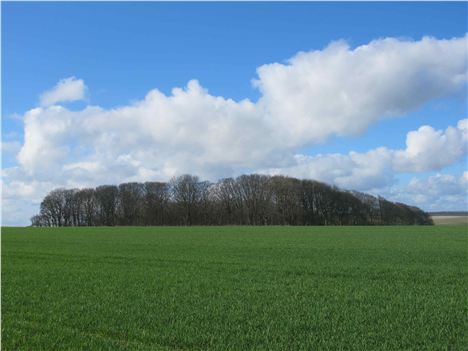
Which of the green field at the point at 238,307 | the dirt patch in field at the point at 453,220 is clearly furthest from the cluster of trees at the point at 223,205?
the green field at the point at 238,307

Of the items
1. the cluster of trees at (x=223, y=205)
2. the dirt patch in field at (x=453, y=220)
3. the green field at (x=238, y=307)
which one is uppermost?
the cluster of trees at (x=223, y=205)

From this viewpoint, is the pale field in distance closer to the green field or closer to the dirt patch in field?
the dirt patch in field

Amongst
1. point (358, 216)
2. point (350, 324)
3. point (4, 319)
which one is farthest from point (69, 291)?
point (358, 216)

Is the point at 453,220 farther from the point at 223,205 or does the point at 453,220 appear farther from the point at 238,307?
the point at 238,307

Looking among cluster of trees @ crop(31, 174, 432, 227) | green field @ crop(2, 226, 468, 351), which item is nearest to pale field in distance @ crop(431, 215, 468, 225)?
cluster of trees @ crop(31, 174, 432, 227)

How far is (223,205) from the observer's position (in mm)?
146750

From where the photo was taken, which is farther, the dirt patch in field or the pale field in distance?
the dirt patch in field

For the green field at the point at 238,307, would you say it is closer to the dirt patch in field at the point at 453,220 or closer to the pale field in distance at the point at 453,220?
the pale field in distance at the point at 453,220

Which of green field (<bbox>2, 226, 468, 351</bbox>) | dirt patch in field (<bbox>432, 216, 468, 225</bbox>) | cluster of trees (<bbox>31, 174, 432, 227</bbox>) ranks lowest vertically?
dirt patch in field (<bbox>432, 216, 468, 225</bbox>)

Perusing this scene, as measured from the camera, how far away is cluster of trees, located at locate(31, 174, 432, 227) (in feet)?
477

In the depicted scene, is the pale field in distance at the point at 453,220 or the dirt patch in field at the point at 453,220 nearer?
the pale field in distance at the point at 453,220

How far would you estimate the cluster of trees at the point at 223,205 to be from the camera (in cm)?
14525

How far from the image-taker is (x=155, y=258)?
30500 millimetres

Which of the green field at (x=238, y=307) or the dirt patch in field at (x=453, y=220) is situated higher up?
the green field at (x=238, y=307)
